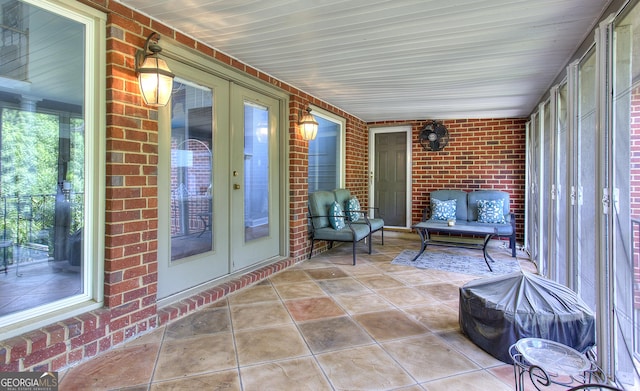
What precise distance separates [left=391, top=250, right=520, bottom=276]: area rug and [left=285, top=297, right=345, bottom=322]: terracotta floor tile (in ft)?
5.46

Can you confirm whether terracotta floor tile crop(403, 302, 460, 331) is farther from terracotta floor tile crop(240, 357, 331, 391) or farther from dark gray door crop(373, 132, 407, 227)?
dark gray door crop(373, 132, 407, 227)

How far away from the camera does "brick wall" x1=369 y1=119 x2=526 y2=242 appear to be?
5613mm

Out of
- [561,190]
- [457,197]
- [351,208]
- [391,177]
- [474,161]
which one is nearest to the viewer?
[561,190]

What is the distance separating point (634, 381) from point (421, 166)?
4.77m

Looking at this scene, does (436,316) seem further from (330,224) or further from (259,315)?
(330,224)

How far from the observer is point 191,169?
2863 mm

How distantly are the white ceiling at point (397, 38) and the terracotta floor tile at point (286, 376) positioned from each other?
2219mm

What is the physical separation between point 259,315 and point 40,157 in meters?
1.80

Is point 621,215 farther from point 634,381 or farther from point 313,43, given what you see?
point 313,43

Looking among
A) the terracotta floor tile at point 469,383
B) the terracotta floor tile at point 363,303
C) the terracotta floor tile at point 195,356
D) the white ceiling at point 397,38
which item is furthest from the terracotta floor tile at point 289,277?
the white ceiling at point 397,38

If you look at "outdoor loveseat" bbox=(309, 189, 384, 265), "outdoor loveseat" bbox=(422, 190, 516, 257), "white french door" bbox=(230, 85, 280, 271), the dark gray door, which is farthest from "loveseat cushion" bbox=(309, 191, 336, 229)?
the dark gray door

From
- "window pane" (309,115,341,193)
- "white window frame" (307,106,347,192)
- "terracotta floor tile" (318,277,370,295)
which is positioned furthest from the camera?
"white window frame" (307,106,347,192)

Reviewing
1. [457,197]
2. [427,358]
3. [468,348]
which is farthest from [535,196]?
[427,358]

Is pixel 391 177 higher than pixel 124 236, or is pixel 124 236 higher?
pixel 391 177
